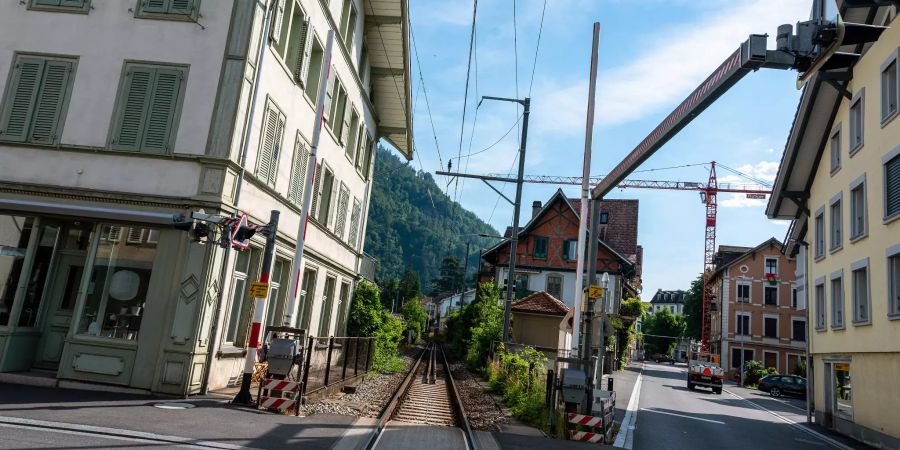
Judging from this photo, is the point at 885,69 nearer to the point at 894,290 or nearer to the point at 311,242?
the point at 894,290

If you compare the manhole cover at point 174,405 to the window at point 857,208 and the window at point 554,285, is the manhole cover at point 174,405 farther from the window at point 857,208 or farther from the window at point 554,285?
the window at point 554,285

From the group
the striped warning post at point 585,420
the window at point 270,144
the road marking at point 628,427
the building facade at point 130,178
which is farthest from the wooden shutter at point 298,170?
the road marking at point 628,427

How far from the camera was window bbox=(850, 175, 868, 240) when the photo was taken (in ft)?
60.0

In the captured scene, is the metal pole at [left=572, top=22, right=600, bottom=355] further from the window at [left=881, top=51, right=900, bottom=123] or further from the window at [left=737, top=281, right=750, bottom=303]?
the window at [left=737, top=281, right=750, bottom=303]

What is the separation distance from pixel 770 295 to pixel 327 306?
1873 inches

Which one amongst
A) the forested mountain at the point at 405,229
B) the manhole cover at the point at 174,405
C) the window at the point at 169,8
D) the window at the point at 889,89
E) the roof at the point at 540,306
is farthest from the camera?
the forested mountain at the point at 405,229

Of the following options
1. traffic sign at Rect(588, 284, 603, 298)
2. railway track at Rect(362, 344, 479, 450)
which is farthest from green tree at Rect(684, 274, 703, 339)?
traffic sign at Rect(588, 284, 603, 298)

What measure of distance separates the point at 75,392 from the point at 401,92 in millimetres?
17076

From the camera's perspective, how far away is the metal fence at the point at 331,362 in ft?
38.6

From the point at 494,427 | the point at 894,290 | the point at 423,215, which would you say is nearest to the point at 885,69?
the point at 894,290

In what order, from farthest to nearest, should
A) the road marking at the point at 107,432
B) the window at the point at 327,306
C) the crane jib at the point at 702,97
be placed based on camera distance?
the window at the point at 327,306, the crane jib at the point at 702,97, the road marking at the point at 107,432

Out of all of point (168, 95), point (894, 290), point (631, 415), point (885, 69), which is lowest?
point (631, 415)

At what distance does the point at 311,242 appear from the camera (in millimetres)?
18031

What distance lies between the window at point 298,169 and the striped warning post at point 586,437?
8.89 meters
